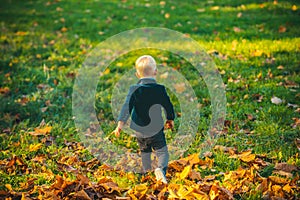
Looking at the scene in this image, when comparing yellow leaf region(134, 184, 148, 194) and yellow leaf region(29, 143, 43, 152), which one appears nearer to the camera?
yellow leaf region(134, 184, 148, 194)

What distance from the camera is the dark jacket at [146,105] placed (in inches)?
125

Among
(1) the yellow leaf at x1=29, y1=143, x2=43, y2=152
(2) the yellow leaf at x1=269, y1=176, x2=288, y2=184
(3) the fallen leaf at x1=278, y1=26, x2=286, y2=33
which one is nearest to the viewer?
(2) the yellow leaf at x1=269, y1=176, x2=288, y2=184

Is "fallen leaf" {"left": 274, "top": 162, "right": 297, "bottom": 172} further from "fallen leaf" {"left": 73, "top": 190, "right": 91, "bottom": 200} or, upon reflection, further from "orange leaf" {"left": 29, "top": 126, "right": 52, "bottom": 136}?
"orange leaf" {"left": 29, "top": 126, "right": 52, "bottom": 136}

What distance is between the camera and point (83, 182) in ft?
9.65

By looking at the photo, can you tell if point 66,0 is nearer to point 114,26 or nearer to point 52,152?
point 114,26

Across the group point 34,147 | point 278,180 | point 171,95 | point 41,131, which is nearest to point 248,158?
point 278,180

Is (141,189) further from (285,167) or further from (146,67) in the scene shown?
(285,167)

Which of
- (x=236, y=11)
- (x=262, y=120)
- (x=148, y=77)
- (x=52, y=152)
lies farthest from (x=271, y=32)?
(x=52, y=152)

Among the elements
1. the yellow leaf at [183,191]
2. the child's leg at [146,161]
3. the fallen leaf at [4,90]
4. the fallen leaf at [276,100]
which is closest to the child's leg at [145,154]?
the child's leg at [146,161]

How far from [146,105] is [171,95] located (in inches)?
72.1

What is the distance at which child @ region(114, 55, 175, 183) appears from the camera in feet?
10.4

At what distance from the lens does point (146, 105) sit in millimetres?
3197

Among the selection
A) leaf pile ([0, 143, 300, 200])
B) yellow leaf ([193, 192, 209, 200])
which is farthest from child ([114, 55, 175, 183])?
yellow leaf ([193, 192, 209, 200])

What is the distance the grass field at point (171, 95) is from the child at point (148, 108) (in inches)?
11.4
